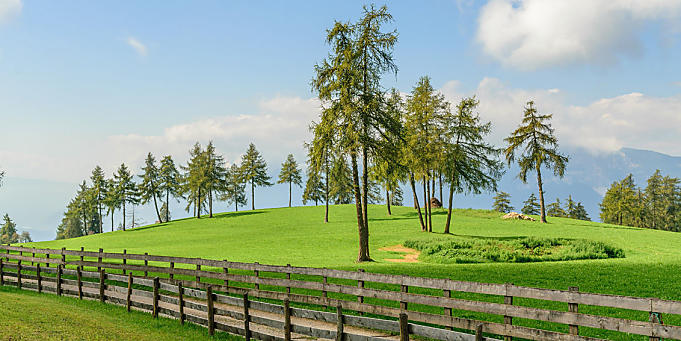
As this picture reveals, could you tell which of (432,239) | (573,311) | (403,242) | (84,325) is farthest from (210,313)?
(403,242)

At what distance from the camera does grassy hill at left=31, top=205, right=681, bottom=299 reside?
74.2 feet

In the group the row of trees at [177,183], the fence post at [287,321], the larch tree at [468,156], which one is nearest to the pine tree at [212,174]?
the row of trees at [177,183]

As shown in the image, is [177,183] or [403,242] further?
[177,183]

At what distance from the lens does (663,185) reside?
99.8 metres

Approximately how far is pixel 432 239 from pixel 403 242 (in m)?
3.05

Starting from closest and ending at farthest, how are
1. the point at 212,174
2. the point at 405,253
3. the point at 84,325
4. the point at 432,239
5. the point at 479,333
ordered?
the point at 479,333
the point at 84,325
the point at 405,253
the point at 432,239
the point at 212,174

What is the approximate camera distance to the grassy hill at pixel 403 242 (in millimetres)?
22625

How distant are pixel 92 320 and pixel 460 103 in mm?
41057

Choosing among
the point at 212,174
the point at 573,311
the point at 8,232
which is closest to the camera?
the point at 573,311

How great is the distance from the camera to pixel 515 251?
33656 millimetres

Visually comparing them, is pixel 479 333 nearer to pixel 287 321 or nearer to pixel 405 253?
pixel 287 321

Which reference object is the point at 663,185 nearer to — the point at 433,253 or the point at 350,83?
the point at 433,253

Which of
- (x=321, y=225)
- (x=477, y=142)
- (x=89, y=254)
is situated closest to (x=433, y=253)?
(x=477, y=142)

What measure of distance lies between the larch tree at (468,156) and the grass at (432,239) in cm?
526
